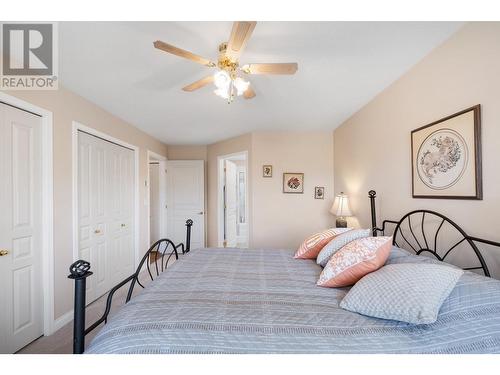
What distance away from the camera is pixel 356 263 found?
1.31 metres

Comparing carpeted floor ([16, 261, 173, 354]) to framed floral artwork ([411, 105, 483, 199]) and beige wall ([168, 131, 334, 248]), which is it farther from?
framed floral artwork ([411, 105, 483, 199])

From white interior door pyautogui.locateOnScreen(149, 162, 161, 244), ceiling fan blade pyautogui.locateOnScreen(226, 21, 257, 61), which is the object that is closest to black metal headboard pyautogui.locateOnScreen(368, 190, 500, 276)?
ceiling fan blade pyautogui.locateOnScreen(226, 21, 257, 61)

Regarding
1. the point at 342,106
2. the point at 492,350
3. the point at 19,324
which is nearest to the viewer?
the point at 492,350

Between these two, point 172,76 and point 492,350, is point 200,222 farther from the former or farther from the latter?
point 492,350

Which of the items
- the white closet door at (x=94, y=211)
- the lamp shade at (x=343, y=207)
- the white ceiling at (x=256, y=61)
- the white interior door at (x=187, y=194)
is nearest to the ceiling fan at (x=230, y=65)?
the white ceiling at (x=256, y=61)

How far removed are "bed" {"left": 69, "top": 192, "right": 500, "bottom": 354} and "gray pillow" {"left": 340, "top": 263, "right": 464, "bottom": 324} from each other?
48 mm

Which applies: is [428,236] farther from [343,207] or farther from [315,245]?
[343,207]

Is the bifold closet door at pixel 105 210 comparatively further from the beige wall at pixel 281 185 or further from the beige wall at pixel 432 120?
the beige wall at pixel 432 120

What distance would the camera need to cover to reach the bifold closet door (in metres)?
2.55

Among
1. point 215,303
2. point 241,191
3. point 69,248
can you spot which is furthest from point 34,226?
point 241,191

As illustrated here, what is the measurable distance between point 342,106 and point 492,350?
2550mm

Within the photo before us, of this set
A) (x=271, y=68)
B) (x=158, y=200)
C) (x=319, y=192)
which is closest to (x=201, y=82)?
(x=271, y=68)

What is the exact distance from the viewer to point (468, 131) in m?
1.43

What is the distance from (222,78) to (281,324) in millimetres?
1431
